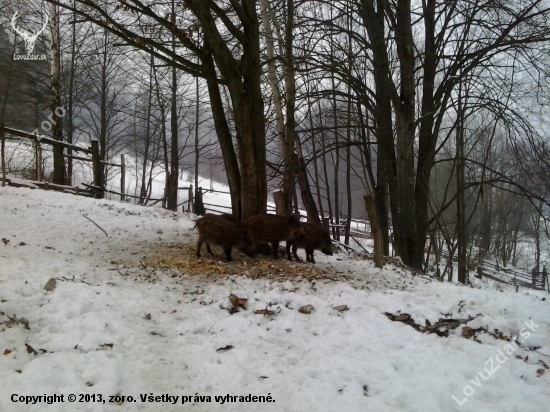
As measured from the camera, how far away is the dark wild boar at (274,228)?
7.91m

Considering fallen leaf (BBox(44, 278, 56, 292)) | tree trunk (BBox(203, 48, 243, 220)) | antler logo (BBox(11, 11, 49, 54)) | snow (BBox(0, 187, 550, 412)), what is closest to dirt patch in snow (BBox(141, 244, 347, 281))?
snow (BBox(0, 187, 550, 412))

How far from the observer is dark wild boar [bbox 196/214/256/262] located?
7418 millimetres

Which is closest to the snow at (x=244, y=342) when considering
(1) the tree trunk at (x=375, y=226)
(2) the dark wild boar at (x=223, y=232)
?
(2) the dark wild boar at (x=223, y=232)

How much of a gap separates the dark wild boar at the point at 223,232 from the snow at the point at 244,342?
1.25 m

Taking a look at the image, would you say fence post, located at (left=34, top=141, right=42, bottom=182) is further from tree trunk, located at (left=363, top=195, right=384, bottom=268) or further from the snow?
tree trunk, located at (left=363, top=195, right=384, bottom=268)

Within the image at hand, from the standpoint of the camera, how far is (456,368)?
372 centimetres

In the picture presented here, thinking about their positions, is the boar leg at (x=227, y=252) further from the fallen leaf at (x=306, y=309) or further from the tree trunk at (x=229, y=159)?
the fallen leaf at (x=306, y=309)

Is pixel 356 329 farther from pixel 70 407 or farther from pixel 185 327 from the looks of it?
pixel 70 407

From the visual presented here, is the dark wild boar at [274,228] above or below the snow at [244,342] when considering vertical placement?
above

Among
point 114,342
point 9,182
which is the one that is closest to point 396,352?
point 114,342

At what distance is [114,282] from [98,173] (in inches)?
415

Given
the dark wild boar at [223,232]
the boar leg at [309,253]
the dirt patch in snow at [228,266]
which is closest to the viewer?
the dirt patch in snow at [228,266]

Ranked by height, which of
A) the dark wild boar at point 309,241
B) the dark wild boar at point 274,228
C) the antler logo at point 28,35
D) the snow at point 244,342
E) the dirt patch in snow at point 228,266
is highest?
the antler logo at point 28,35

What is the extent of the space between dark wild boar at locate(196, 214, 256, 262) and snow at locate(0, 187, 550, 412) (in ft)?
4.11
